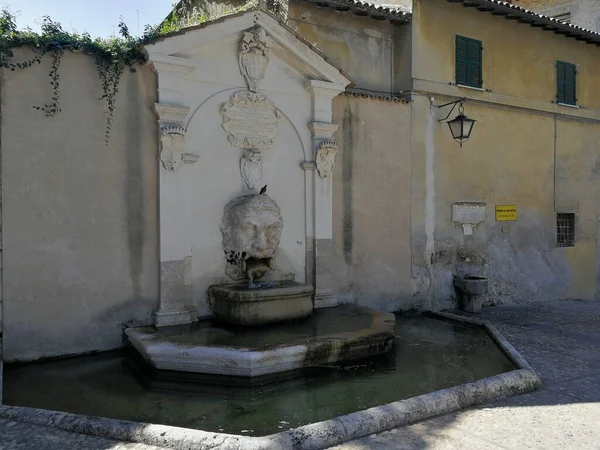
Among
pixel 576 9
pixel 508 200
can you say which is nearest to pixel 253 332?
pixel 508 200

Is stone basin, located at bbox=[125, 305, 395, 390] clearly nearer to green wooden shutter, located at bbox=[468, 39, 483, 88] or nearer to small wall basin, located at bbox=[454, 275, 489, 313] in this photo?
small wall basin, located at bbox=[454, 275, 489, 313]

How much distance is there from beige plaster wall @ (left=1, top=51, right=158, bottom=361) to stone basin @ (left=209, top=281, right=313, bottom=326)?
3.03 feet

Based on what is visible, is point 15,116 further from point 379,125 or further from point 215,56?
point 379,125

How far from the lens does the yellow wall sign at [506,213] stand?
10562 millimetres

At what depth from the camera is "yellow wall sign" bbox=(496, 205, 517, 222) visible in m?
10.6

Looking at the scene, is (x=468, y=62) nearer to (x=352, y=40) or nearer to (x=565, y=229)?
(x=352, y=40)

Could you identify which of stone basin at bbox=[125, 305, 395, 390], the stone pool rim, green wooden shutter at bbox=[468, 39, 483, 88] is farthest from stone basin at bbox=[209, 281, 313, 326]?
green wooden shutter at bbox=[468, 39, 483, 88]

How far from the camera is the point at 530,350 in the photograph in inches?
264

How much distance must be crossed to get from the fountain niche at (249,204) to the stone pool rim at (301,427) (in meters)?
1.42

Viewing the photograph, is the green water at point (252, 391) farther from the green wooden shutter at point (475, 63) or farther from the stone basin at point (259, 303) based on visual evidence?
the green wooden shutter at point (475, 63)

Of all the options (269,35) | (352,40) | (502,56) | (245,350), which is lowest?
(245,350)

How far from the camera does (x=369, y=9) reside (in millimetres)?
8938

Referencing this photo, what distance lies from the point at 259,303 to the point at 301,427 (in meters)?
2.63

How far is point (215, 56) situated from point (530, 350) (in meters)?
5.98
